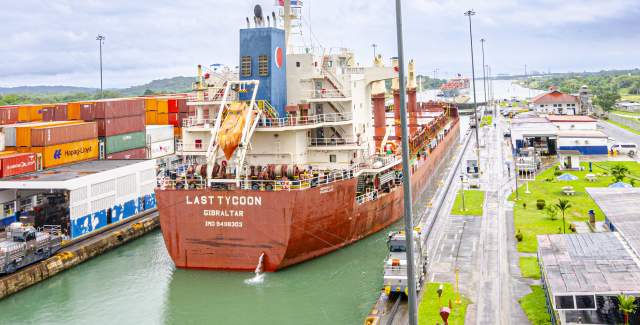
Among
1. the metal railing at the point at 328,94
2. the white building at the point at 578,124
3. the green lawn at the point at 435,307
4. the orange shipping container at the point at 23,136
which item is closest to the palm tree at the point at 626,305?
the green lawn at the point at 435,307

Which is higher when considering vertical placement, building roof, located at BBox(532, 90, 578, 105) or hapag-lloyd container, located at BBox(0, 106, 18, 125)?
building roof, located at BBox(532, 90, 578, 105)

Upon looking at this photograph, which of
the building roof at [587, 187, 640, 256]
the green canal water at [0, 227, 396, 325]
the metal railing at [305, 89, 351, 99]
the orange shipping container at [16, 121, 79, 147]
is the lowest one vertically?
the green canal water at [0, 227, 396, 325]

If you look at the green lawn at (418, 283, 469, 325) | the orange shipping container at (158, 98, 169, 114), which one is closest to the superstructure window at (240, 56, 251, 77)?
the green lawn at (418, 283, 469, 325)

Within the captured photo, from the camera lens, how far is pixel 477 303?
66.2 feet

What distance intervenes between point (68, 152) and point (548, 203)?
107ft

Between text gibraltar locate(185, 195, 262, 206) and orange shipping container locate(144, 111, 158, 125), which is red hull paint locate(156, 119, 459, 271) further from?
orange shipping container locate(144, 111, 158, 125)

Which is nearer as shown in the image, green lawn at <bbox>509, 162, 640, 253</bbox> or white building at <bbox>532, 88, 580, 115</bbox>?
green lawn at <bbox>509, 162, 640, 253</bbox>

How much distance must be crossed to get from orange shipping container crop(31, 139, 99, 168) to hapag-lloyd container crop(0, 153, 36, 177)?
2.82ft

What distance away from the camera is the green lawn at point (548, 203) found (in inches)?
1204

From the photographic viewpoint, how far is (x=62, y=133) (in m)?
37.9

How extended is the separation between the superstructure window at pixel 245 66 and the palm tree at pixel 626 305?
819 inches

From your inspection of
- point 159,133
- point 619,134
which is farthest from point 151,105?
point 619,134

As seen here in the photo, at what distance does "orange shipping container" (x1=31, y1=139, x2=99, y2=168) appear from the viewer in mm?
36438

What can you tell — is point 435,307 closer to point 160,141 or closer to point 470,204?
point 470,204
